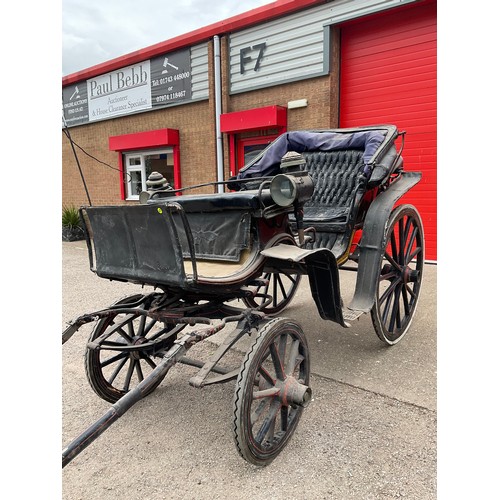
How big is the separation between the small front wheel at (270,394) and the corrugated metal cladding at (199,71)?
25.9 ft

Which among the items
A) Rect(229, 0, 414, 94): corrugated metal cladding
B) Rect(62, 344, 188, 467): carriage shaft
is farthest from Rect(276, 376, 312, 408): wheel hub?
Rect(229, 0, 414, 94): corrugated metal cladding

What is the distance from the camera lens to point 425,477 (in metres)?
2.19

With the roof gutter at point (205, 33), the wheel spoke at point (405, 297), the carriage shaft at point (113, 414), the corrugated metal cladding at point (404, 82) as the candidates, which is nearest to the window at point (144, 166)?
the roof gutter at point (205, 33)

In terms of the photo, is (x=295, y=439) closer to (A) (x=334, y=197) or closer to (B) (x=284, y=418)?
(B) (x=284, y=418)

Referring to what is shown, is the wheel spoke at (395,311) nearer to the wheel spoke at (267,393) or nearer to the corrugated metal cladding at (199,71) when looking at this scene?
the wheel spoke at (267,393)

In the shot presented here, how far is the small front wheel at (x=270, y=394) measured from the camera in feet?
7.05

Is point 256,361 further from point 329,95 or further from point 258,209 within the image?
point 329,95

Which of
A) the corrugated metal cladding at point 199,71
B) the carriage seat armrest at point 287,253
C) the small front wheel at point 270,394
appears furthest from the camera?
the corrugated metal cladding at point 199,71

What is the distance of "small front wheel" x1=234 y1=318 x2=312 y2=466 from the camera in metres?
2.15

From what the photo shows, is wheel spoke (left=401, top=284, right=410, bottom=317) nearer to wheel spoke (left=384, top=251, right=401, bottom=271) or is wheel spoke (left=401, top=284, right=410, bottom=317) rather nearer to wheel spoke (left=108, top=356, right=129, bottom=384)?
wheel spoke (left=384, top=251, right=401, bottom=271)

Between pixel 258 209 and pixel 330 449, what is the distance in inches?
56.6

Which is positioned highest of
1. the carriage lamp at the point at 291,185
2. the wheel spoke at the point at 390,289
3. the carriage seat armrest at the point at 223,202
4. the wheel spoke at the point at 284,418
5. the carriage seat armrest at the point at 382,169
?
the carriage seat armrest at the point at 382,169

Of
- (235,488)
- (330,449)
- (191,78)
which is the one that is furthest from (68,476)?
(191,78)

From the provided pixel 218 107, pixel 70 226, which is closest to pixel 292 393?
pixel 218 107
